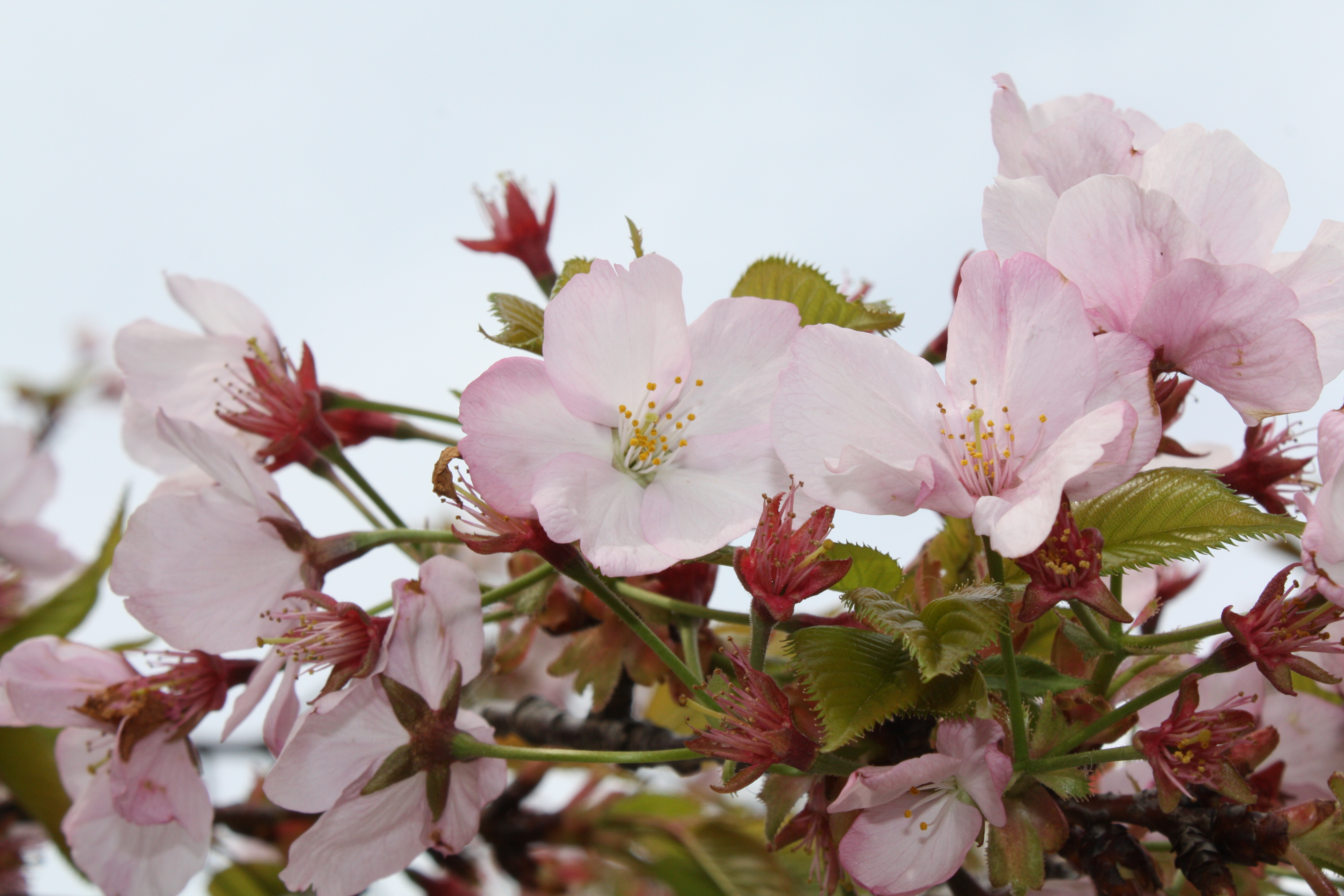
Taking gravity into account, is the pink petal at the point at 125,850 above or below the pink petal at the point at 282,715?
below

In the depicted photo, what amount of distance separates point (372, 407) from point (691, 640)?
1.69 feet

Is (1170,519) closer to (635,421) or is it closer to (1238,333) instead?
(1238,333)

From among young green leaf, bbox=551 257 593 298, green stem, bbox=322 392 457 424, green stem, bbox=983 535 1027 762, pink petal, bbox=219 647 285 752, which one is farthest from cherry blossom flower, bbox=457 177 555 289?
green stem, bbox=983 535 1027 762

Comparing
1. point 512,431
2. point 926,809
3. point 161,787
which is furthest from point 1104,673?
point 161,787

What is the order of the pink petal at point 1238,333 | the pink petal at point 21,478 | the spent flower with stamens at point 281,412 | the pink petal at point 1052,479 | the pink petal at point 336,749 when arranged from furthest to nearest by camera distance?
the pink petal at point 21,478
the spent flower with stamens at point 281,412
the pink petal at point 336,749
the pink petal at point 1238,333
the pink petal at point 1052,479

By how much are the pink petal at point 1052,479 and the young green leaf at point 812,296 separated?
0.28m

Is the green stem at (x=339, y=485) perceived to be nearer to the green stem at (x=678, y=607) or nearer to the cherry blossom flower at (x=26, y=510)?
the green stem at (x=678, y=607)

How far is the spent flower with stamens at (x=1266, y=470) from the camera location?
93 cm

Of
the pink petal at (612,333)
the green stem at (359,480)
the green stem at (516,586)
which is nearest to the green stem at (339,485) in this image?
the green stem at (359,480)

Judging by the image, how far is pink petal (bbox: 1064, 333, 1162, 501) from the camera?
63 cm

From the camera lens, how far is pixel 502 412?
0.72 m

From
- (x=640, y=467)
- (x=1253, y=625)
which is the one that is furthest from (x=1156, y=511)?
(x=640, y=467)

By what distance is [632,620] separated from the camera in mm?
771

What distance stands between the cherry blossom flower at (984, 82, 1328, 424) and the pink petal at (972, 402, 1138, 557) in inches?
5.2
